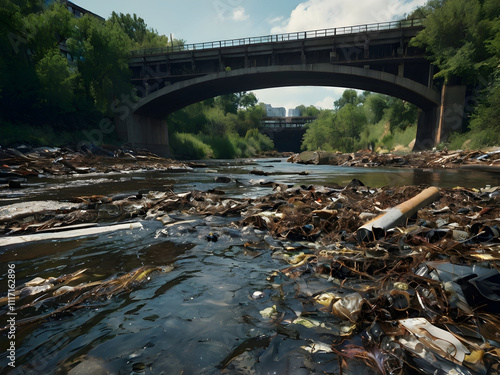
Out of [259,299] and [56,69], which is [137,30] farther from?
[259,299]

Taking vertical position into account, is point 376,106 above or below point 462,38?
below

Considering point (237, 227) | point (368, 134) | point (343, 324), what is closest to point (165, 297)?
point (343, 324)

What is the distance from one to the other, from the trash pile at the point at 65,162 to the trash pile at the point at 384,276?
9395 millimetres

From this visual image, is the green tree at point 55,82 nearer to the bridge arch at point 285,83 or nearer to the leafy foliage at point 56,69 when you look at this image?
the leafy foliage at point 56,69

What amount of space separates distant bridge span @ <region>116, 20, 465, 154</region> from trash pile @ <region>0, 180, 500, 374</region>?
29743 mm

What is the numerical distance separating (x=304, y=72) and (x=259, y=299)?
1289 inches

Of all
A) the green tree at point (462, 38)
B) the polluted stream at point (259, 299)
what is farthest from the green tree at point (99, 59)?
the polluted stream at point (259, 299)

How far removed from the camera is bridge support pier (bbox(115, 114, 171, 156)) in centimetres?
3556

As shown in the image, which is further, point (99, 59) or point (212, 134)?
point (212, 134)

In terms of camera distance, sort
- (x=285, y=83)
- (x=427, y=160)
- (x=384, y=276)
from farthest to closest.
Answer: (x=285, y=83) < (x=427, y=160) < (x=384, y=276)

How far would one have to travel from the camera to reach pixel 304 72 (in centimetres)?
3095

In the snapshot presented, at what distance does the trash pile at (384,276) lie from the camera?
4.69 ft

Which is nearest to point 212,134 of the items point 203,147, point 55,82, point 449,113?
point 203,147

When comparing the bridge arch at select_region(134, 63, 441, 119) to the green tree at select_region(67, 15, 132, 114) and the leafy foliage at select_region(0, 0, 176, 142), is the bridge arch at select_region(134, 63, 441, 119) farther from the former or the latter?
the leafy foliage at select_region(0, 0, 176, 142)
